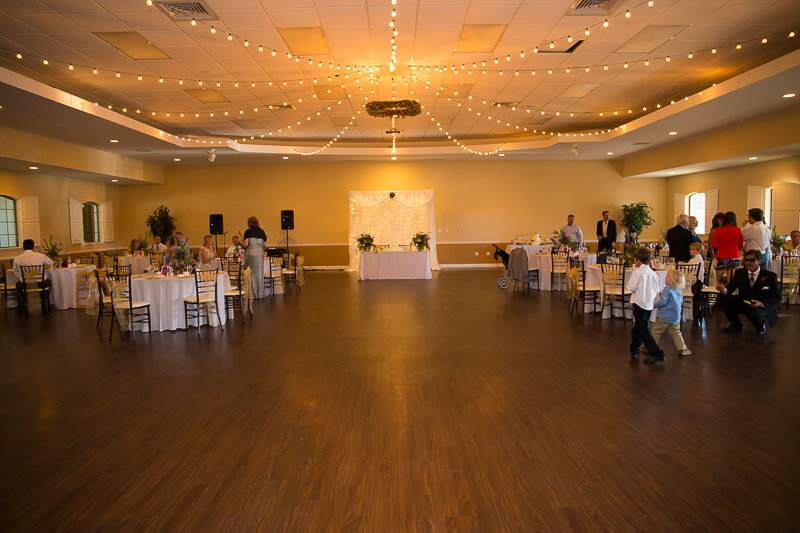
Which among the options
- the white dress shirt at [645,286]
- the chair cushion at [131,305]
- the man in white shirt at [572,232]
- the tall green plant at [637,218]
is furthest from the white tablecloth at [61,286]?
the tall green plant at [637,218]

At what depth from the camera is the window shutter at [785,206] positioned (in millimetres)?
11703

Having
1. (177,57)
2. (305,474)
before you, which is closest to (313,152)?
(177,57)

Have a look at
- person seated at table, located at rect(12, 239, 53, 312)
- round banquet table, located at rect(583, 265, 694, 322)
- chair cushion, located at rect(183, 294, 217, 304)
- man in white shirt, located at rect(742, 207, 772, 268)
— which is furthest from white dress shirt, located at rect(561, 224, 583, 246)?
person seated at table, located at rect(12, 239, 53, 312)

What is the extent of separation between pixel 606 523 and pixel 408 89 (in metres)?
9.03

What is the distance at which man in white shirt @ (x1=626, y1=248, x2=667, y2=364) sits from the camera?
17.7ft

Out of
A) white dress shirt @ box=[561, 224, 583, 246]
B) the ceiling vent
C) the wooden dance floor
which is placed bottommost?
the wooden dance floor

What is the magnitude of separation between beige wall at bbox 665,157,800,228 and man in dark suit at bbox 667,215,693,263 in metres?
5.33

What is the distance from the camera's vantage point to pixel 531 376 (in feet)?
17.1

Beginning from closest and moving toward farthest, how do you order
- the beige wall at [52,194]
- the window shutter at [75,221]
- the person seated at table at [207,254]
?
the person seated at table at [207,254] < the beige wall at [52,194] < the window shutter at [75,221]

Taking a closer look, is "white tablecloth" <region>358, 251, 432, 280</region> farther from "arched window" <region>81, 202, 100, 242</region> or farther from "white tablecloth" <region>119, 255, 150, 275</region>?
"arched window" <region>81, 202, 100, 242</region>

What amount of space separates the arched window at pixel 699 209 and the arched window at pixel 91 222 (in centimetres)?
1793

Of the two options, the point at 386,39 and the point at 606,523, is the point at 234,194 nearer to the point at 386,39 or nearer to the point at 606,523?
the point at 386,39

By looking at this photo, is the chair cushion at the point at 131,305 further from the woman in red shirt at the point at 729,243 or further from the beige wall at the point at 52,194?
the woman in red shirt at the point at 729,243

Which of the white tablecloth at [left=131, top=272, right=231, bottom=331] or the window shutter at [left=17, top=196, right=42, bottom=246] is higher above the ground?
the window shutter at [left=17, top=196, right=42, bottom=246]
